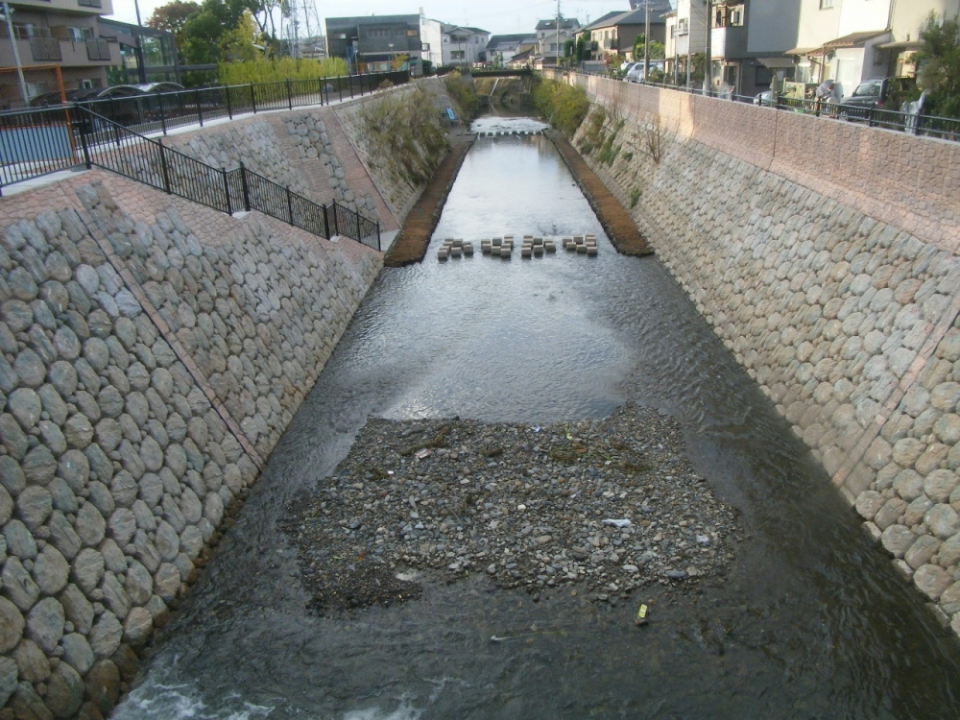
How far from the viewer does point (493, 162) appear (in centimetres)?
4928

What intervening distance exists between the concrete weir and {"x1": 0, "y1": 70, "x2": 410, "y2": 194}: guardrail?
1.07 m

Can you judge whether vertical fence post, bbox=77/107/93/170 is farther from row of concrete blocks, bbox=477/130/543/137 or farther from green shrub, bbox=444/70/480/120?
green shrub, bbox=444/70/480/120

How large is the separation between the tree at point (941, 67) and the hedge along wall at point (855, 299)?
487cm

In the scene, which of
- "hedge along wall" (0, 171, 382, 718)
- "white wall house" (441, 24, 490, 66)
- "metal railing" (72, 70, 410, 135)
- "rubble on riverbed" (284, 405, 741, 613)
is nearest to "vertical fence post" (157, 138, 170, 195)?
"hedge along wall" (0, 171, 382, 718)

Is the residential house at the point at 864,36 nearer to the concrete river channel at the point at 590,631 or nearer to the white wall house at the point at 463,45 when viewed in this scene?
the concrete river channel at the point at 590,631

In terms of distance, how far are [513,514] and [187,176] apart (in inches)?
419

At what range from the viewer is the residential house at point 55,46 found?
100ft

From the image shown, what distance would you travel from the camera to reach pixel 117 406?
405 inches

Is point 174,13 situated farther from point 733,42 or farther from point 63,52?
point 733,42

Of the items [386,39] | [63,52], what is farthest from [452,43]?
[63,52]

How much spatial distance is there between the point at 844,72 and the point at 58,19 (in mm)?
35862

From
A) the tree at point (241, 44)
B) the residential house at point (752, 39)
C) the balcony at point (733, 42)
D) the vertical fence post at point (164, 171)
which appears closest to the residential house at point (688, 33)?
the residential house at point (752, 39)

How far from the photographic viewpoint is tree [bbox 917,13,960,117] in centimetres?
2066

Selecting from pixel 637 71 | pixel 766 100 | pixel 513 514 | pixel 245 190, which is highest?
pixel 637 71
